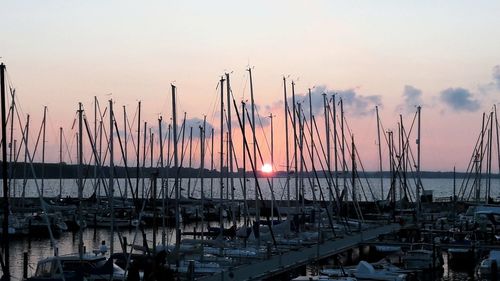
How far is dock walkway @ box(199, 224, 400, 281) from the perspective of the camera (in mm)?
28109

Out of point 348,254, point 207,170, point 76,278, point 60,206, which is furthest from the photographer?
point 207,170

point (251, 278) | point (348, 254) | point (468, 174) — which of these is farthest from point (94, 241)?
point (468, 174)

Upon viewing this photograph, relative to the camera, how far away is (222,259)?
1261 inches

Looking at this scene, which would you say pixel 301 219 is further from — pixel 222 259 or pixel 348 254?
pixel 222 259

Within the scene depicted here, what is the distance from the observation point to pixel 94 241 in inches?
2343

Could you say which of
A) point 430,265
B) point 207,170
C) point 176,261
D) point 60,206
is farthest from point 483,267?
point 207,170

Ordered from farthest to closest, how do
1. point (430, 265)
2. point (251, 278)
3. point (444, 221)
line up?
point (444, 221) < point (430, 265) < point (251, 278)

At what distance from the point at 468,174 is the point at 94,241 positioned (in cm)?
3938

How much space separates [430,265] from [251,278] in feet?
39.1

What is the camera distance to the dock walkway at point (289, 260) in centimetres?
2811

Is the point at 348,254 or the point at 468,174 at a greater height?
the point at 468,174

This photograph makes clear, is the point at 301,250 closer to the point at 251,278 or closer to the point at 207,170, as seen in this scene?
the point at 251,278

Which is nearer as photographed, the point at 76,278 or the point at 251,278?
the point at 76,278

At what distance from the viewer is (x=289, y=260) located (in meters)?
32.2
